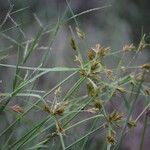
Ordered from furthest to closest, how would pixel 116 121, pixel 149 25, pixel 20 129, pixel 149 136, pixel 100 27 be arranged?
pixel 100 27 → pixel 149 25 → pixel 149 136 → pixel 20 129 → pixel 116 121

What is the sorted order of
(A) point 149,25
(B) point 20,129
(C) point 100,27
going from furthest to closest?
(C) point 100,27 < (A) point 149,25 < (B) point 20,129

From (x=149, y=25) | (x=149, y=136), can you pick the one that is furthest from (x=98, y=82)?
(x=149, y=25)

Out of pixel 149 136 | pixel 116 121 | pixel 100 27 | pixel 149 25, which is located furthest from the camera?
pixel 100 27

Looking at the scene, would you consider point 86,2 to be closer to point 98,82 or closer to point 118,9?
point 118,9

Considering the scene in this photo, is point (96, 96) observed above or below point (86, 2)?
above

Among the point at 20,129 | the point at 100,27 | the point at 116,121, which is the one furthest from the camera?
the point at 100,27

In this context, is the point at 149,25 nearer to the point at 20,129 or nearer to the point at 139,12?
the point at 139,12

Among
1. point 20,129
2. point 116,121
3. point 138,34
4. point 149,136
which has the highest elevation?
point 116,121

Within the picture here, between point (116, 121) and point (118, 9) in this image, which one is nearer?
point (116, 121)

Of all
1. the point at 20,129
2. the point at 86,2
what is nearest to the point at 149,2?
the point at 86,2
